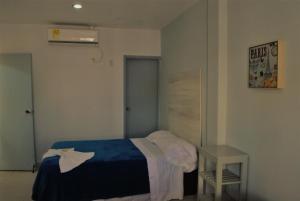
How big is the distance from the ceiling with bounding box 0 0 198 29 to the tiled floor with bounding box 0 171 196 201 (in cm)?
243

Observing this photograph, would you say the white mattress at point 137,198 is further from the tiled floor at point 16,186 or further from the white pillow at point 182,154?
the tiled floor at point 16,186

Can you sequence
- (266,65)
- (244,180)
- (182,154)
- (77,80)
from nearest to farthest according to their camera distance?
(266,65) < (244,180) < (182,154) < (77,80)

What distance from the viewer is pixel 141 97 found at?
4906 millimetres

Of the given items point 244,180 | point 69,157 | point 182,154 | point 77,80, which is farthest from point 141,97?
point 244,180

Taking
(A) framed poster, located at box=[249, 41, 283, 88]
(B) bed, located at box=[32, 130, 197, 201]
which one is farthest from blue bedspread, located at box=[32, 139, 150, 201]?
(A) framed poster, located at box=[249, 41, 283, 88]

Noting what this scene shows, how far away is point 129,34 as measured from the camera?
4586 millimetres

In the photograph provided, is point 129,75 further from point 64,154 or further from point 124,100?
point 64,154

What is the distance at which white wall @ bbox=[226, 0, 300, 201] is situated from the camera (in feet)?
5.93

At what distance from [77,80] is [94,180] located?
2217 millimetres

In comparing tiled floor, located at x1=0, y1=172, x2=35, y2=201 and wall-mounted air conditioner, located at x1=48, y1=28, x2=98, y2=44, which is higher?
wall-mounted air conditioner, located at x1=48, y1=28, x2=98, y2=44

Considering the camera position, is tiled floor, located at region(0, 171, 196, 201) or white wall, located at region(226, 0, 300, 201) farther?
tiled floor, located at region(0, 171, 196, 201)

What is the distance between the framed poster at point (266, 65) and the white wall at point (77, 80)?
266cm

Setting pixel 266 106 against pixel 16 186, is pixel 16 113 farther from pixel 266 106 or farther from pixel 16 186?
pixel 266 106

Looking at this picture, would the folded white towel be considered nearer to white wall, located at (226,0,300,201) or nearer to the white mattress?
the white mattress
